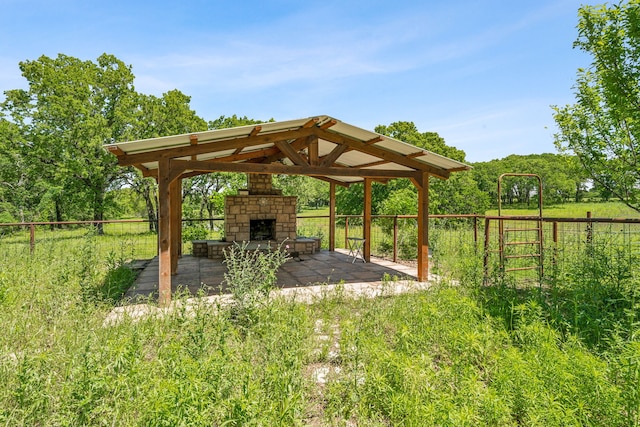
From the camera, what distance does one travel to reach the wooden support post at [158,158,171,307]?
4.79 m

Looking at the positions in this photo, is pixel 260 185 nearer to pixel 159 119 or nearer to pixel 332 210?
pixel 332 210

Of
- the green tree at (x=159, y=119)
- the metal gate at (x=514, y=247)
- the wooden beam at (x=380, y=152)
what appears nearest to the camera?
the metal gate at (x=514, y=247)

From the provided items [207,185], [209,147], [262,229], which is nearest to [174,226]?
[262,229]

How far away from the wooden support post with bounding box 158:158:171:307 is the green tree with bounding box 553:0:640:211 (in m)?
6.07

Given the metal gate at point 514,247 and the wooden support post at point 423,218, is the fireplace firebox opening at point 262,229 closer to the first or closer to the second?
the wooden support post at point 423,218

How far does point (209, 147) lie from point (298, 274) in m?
3.27

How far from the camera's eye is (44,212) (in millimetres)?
20484

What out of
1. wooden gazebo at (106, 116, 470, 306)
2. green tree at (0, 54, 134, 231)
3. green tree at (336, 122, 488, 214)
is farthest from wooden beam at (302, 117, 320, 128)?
green tree at (0, 54, 134, 231)

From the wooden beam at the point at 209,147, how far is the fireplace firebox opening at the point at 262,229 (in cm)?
493

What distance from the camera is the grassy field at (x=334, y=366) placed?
2.06 metres

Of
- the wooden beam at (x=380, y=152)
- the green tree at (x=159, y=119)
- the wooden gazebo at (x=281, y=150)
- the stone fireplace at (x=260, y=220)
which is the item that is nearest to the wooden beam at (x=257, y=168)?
the wooden gazebo at (x=281, y=150)

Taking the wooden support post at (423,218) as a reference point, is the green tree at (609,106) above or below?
above

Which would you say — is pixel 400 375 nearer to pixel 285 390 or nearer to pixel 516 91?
pixel 285 390

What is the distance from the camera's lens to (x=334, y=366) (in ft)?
10.1
